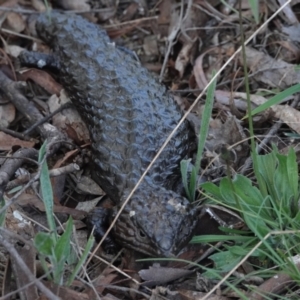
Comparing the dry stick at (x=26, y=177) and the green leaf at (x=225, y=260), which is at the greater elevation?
the dry stick at (x=26, y=177)

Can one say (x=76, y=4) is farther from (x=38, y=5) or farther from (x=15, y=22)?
(x=15, y=22)

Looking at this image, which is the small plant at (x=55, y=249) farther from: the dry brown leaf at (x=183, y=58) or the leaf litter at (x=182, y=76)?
the dry brown leaf at (x=183, y=58)

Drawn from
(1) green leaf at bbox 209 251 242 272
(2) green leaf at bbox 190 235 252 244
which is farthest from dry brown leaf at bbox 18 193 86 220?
(1) green leaf at bbox 209 251 242 272

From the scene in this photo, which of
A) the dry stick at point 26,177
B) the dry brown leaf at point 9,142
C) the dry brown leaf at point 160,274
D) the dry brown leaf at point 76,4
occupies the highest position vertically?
the dry brown leaf at point 76,4

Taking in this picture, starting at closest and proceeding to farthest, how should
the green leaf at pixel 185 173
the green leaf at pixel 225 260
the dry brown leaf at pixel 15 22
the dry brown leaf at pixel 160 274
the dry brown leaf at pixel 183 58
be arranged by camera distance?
the green leaf at pixel 225 260 < the dry brown leaf at pixel 160 274 < the green leaf at pixel 185 173 < the dry brown leaf at pixel 183 58 < the dry brown leaf at pixel 15 22

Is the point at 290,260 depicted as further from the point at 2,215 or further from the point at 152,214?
the point at 2,215

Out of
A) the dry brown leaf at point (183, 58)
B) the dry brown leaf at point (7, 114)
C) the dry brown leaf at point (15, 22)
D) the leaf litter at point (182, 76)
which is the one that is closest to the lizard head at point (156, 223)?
the leaf litter at point (182, 76)

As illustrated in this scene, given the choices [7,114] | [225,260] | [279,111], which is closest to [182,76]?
[279,111]

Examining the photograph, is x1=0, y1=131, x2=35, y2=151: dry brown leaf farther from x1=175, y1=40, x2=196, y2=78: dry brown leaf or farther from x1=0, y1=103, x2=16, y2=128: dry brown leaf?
x1=175, y1=40, x2=196, y2=78: dry brown leaf
